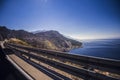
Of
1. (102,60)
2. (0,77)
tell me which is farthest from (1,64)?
(102,60)

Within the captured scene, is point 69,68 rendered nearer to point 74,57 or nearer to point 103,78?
point 74,57

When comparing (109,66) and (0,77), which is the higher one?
(109,66)

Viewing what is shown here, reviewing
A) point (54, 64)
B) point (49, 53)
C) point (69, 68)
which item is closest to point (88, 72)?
point (69, 68)

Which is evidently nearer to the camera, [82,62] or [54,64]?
[82,62]

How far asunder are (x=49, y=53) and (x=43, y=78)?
10.1 ft

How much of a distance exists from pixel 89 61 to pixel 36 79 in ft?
6.89

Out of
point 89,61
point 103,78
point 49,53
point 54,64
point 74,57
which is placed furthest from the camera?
point 49,53

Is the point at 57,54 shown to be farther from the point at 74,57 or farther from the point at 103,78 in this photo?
the point at 103,78

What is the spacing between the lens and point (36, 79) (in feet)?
18.4

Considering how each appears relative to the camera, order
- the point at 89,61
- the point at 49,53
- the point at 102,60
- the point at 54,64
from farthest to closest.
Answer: the point at 49,53
the point at 54,64
the point at 89,61
the point at 102,60

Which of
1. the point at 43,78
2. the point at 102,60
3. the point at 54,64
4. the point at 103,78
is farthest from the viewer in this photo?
the point at 54,64

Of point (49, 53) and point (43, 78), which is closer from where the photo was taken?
point (43, 78)

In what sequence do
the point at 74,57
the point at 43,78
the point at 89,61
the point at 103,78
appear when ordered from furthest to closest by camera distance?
1. the point at 74,57
2. the point at 43,78
3. the point at 89,61
4. the point at 103,78

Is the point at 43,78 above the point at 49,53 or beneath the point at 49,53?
beneath
